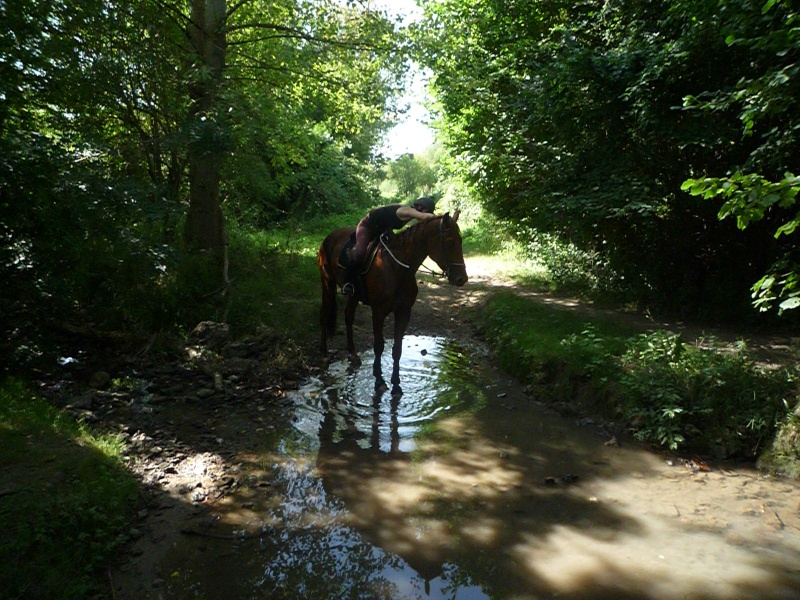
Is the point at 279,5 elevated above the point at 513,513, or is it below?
above

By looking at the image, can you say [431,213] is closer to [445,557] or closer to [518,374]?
[518,374]

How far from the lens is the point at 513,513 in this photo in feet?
14.8

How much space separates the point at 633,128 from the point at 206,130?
6.99 metres

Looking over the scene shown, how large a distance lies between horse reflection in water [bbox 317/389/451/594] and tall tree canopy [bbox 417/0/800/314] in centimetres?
473

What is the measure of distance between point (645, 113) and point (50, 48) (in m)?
8.04

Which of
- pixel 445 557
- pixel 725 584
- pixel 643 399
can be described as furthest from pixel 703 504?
pixel 445 557

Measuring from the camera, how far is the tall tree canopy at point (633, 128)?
23.8 feet

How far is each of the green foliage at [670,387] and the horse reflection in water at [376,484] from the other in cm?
255

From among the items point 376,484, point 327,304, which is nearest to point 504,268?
point 327,304

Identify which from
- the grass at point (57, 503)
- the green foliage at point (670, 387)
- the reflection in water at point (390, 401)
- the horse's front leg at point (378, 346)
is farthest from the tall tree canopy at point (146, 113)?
the green foliage at point (670, 387)

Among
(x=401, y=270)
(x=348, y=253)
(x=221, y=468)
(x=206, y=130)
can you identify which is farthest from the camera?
(x=348, y=253)

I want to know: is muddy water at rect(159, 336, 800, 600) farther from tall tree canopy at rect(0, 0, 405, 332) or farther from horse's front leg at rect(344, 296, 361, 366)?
tall tree canopy at rect(0, 0, 405, 332)

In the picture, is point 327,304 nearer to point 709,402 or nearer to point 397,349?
point 397,349

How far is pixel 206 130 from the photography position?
7.90m
